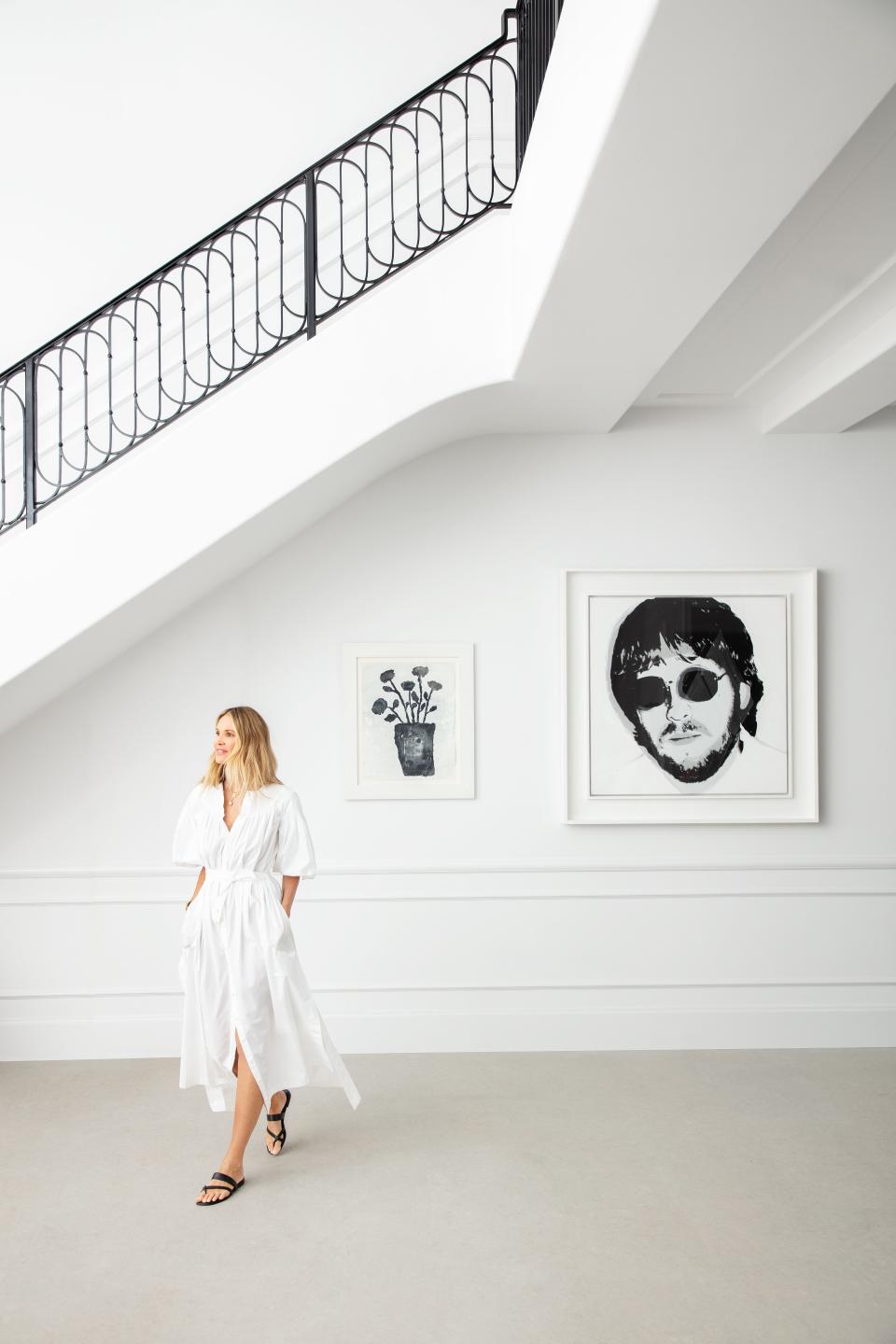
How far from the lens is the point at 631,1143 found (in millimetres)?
3988

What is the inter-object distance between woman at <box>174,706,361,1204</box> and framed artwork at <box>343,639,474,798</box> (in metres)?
1.53

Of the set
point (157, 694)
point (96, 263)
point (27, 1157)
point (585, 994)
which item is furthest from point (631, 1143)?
point (96, 263)

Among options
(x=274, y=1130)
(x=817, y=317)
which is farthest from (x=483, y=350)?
(x=274, y=1130)

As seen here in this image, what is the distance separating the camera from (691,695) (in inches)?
207

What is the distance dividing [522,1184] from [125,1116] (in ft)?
6.21

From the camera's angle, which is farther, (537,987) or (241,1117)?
(537,987)

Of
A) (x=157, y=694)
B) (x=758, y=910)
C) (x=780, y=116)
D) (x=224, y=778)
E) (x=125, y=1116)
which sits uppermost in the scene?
(x=780, y=116)

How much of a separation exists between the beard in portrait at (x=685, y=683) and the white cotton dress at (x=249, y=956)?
7.66ft

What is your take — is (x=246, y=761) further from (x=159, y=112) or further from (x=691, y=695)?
(x=159, y=112)

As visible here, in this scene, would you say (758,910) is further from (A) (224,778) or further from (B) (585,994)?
(A) (224,778)

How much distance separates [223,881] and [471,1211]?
1.51 meters

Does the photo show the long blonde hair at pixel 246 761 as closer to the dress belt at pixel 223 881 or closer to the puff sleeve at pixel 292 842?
the puff sleeve at pixel 292 842

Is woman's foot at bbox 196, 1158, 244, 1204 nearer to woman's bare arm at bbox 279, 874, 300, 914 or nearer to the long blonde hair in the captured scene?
woman's bare arm at bbox 279, 874, 300, 914

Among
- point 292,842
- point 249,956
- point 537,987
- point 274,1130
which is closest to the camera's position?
point 249,956
